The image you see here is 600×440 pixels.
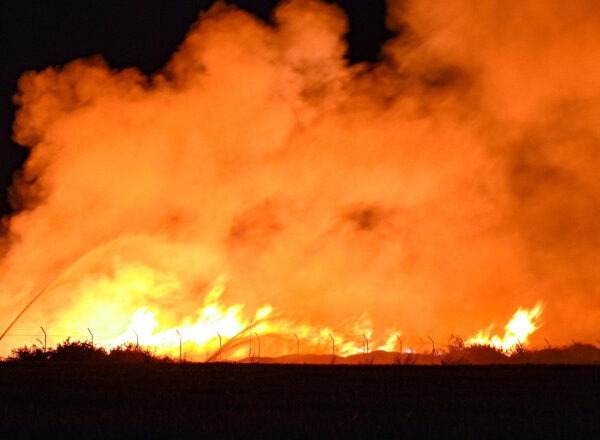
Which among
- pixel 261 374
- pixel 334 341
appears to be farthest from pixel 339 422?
pixel 334 341

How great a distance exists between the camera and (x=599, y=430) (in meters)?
14.4

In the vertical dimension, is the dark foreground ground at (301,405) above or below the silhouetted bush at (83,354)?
below

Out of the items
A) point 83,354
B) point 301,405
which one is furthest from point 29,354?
point 301,405

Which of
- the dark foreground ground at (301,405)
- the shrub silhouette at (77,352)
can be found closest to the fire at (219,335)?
the shrub silhouette at (77,352)

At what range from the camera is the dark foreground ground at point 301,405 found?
14.5m

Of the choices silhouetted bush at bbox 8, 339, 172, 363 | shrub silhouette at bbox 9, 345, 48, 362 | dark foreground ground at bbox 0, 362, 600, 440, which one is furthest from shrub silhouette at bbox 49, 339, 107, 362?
dark foreground ground at bbox 0, 362, 600, 440

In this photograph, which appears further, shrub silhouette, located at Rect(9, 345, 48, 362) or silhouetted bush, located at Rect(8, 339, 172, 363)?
shrub silhouette, located at Rect(9, 345, 48, 362)

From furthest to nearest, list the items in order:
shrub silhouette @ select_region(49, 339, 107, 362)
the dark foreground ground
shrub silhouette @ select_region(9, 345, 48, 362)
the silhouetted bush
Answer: shrub silhouette @ select_region(9, 345, 48, 362) → shrub silhouette @ select_region(49, 339, 107, 362) → the silhouetted bush → the dark foreground ground

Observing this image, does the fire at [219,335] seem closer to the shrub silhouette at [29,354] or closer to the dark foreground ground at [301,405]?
the shrub silhouette at [29,354]

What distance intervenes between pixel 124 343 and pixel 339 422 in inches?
1214

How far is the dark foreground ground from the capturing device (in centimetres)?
1452

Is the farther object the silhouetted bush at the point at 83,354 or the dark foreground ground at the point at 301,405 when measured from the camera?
the silhouetted bush at the point at 83,354

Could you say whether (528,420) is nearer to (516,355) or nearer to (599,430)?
(599,430)

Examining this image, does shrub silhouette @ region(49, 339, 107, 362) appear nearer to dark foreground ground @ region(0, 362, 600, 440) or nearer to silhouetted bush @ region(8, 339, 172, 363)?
silhouetted bush @ region(8, 339, 172, 363)
